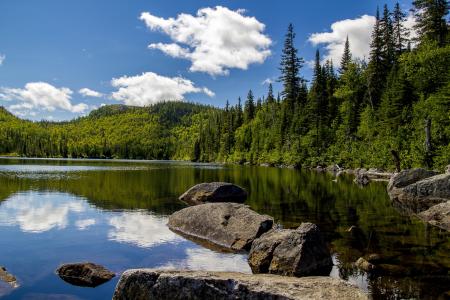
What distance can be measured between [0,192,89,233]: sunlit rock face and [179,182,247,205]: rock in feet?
26.3

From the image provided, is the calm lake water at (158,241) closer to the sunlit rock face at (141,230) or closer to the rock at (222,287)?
the sunlit rock face at (141,230)

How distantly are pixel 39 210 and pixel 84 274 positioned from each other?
51.1 ft

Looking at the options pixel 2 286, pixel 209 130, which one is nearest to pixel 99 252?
pixel 2 286

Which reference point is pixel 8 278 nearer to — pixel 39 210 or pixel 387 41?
pixel 39 210

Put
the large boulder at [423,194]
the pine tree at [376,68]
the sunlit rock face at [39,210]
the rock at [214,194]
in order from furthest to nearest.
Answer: the pine tree at [376,68]
the rock at [214,194]
the large boulder at [423,194]
the sunlit rock face at [39,210]

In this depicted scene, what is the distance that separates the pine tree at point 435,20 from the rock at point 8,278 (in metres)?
70.7

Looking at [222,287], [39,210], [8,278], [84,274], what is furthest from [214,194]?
[222,287]

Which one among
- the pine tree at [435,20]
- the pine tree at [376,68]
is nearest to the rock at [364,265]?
the pine tree at [435,20]

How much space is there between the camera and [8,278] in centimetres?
1239

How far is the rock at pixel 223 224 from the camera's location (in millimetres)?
17750

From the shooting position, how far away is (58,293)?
11.5 metres

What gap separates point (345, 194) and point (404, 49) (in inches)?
2647

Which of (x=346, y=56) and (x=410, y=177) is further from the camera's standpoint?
(x=346, y=56)

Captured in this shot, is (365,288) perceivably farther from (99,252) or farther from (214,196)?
(214,196)
